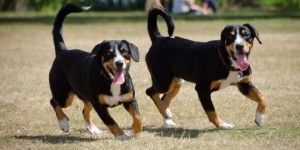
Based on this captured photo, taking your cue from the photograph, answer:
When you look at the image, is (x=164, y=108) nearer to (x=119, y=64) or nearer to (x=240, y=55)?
(x=240, y=55)

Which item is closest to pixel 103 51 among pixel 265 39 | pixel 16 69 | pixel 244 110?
pixel 244 110

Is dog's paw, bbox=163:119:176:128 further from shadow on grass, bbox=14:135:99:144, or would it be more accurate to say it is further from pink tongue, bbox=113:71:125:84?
pink tongue, bbox=113:71:125:84

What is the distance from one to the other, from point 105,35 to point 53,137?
1643 cm

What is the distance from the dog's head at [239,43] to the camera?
8605mm

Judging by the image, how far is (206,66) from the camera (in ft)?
29.5

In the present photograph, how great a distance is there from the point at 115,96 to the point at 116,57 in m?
0.49

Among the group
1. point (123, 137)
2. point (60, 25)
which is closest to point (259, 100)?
point (123, 137)

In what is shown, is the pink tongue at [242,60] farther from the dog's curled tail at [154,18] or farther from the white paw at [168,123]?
the dog's curled tail at [154,18]

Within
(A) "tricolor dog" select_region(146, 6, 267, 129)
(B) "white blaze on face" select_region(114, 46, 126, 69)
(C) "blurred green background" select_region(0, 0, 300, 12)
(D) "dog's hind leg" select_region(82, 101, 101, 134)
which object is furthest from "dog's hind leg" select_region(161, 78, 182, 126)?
(C) "blurred green background" select_region(0, 0, 300, 12)

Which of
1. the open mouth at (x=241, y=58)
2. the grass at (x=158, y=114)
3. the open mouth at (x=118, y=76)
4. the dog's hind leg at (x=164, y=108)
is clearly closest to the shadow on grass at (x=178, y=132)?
the grass at (x=158, y=114)

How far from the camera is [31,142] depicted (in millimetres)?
8633

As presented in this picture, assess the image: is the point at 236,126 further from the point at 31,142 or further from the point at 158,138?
the point at 31,142

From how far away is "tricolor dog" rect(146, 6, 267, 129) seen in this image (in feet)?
28.7

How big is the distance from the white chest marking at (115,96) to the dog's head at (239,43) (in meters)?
1.37
